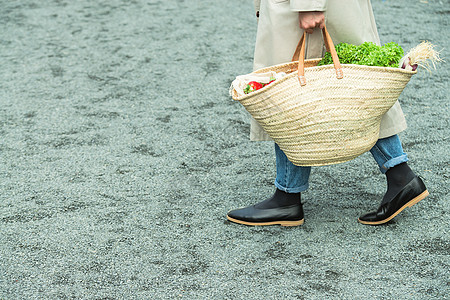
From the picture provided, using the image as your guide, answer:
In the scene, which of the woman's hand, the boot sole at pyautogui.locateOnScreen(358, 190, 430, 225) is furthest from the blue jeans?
the woman's hand

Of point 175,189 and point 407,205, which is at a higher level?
point 407,205

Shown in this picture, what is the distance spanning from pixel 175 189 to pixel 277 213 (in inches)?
24.0

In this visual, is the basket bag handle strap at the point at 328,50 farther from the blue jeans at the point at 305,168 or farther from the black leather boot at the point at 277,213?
the black leather boot at the point at 277,213

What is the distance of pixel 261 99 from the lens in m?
2.06

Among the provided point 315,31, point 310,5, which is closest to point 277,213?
point 315,31

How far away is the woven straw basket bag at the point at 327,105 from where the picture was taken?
203 centimetres

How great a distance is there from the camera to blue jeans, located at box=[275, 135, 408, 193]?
7.79ft

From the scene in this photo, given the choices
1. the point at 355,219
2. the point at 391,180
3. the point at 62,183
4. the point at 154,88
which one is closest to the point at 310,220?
the point at 355,219

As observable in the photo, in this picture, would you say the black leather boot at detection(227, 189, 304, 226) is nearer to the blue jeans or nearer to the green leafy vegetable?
the blue jeans

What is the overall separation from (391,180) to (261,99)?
0.74 metres

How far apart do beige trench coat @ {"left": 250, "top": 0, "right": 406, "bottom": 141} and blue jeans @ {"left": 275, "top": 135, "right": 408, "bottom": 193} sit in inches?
3.0

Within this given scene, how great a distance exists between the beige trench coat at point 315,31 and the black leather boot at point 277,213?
487 millimetres

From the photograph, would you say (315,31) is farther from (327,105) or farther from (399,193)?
(399,193)

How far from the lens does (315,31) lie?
224 cm
